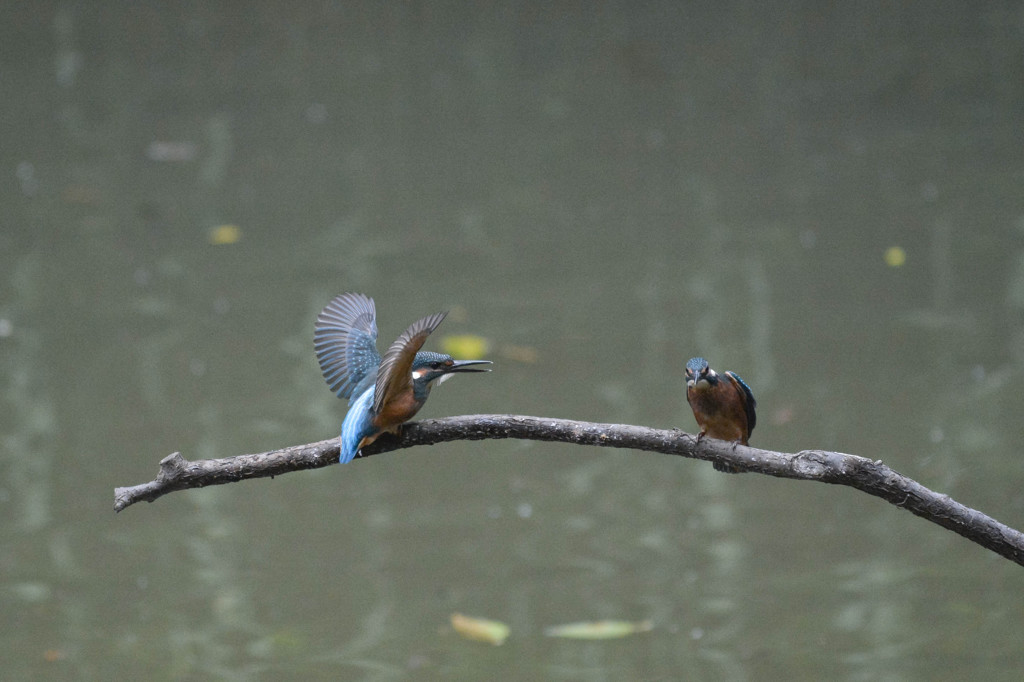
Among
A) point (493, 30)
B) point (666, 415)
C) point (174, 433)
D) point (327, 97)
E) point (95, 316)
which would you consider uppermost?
point (493, 30)

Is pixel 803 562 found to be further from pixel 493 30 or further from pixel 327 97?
pixel 493 30

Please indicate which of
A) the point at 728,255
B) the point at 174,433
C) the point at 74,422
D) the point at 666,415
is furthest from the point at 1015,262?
the point at 74,422

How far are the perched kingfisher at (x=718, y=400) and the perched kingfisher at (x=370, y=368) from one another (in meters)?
0.44

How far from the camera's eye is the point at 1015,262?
4.72m

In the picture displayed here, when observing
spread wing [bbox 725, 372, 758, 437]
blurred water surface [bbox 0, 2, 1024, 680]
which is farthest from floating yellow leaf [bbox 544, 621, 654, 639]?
spread wing [bbox 725, 372, 758, 437]

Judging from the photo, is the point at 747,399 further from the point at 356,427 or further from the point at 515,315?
the point at 515,315

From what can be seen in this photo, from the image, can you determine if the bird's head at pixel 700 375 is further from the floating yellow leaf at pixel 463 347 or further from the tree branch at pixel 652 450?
the floating yellow leaf at pixel 463 347

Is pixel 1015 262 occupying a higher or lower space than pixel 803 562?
higher

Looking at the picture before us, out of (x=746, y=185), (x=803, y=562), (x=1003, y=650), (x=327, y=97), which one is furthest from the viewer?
(x=327, y=97)

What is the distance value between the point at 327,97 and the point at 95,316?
2417mm

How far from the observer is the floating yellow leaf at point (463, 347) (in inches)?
157

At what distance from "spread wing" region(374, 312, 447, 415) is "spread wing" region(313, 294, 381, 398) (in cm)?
23

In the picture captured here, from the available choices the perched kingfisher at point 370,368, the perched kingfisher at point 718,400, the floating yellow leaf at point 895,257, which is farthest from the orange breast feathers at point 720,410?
the floating yellow leaf at point 895,257

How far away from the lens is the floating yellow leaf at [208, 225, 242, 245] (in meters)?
5.00
